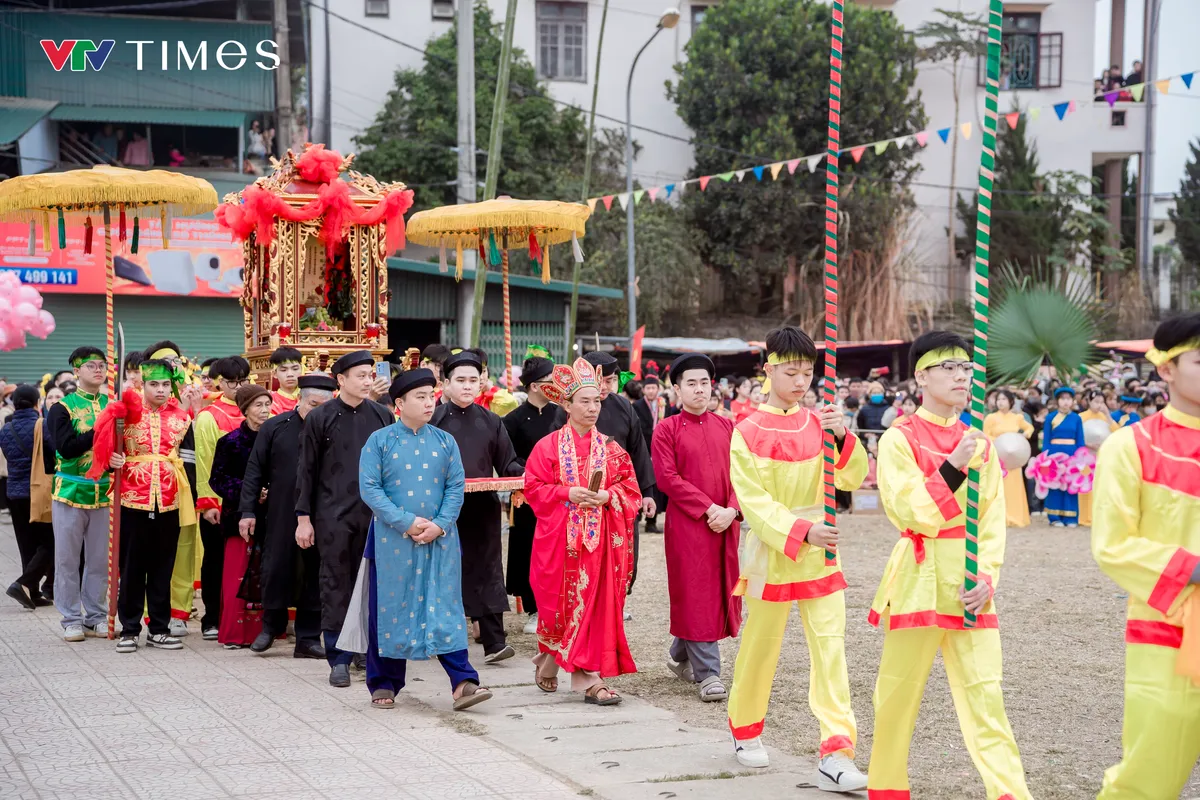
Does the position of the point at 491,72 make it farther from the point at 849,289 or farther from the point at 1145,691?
the point at 1145,691

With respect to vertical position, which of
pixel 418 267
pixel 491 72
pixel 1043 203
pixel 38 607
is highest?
pixel 491 72

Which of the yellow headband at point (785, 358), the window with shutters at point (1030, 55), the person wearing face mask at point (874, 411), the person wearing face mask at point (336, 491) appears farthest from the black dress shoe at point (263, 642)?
the window with shutters at point (1030, 55)

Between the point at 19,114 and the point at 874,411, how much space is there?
16528mm

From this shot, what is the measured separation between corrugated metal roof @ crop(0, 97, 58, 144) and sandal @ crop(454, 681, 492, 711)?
1967 centimetres

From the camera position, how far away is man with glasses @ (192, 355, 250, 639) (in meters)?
9.15

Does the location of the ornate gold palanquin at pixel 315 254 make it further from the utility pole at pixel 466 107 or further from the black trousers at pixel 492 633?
the utility pole at pixel 466 107

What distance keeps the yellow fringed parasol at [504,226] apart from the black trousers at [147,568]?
3454mm

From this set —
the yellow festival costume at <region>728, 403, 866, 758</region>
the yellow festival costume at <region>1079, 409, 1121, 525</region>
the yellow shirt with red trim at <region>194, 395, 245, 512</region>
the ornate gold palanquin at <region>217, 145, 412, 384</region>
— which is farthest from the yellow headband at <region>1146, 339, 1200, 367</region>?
the yellow festival costume at <region>1079, 409, 1121, 525</region>

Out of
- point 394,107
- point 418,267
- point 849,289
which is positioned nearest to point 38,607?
point 418,267

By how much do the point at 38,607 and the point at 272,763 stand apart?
572 centimetres

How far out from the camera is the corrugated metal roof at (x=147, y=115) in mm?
Result: 25672

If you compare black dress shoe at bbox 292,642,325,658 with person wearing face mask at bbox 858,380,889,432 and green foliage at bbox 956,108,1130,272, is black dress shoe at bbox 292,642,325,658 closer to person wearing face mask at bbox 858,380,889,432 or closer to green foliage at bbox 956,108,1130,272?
person wearing face mask at bbox 858,380,889,432

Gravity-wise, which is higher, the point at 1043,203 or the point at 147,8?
the point at 147,8

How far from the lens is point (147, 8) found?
25844 mm
